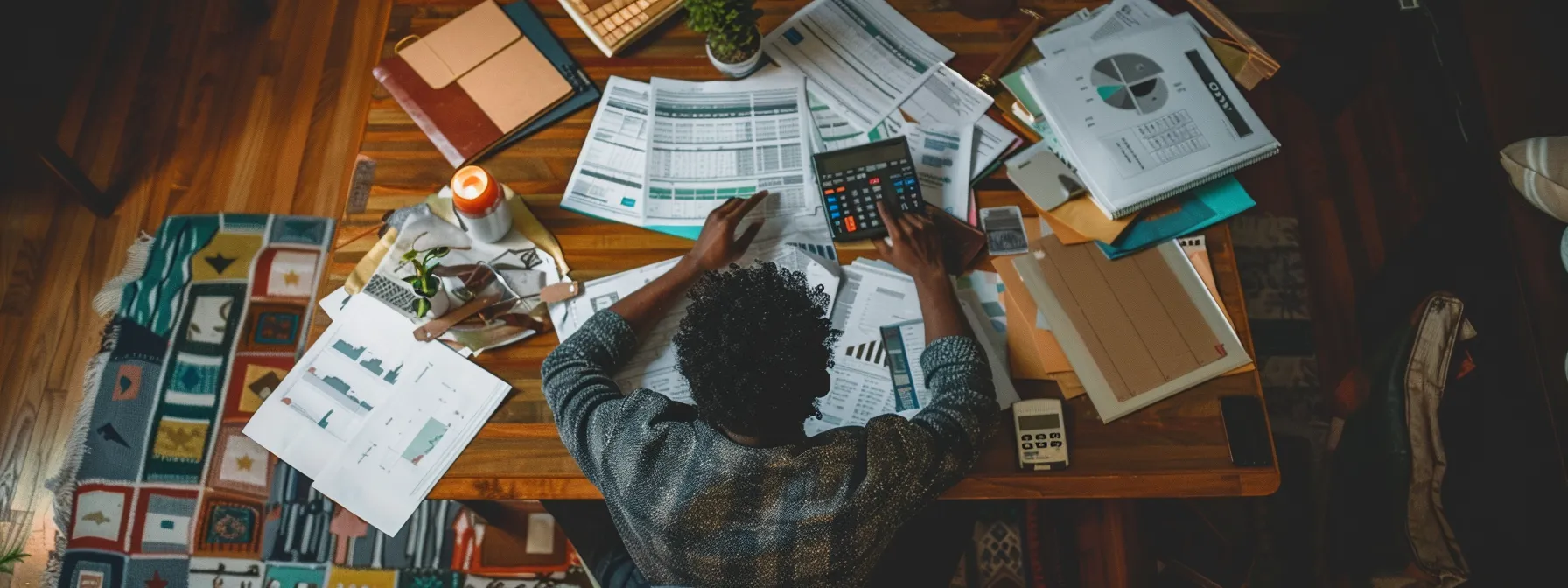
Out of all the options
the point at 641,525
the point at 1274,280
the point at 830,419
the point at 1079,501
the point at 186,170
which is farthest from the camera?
the point at 186,170

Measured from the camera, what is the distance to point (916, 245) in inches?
56.0

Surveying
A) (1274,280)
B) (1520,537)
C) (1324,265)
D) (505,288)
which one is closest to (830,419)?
(505,288)

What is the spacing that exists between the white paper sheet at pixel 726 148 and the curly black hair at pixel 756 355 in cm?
39

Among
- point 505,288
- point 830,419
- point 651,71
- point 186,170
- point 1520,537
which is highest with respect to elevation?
point 186,170

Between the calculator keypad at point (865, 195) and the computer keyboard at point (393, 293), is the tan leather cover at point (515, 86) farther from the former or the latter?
the calculator keypad at point (865, 195)

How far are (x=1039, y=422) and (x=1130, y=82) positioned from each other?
1.86 feet

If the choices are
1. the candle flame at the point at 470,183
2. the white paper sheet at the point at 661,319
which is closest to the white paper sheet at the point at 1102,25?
the white paper sheet at the point at 661,319

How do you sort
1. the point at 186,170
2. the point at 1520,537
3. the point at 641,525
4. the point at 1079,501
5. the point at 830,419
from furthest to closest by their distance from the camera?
the point at 186,170, the point at 1079,501, the point at 1520,537, the point at 830,419, the point at 641,525

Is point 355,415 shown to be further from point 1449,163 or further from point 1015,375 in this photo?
point 1449,163

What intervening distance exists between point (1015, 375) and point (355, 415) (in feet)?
3.24

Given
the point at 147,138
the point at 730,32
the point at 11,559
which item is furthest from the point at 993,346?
the point at 147,138

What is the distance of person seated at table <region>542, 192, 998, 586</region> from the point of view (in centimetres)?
108

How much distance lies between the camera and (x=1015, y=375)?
54.7 inches

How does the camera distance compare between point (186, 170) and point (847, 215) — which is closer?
point (847, 215)
